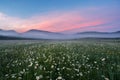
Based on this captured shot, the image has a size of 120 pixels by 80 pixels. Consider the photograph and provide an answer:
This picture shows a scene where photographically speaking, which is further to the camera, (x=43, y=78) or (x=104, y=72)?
(x=104, y=72)

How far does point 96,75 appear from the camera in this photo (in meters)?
8.65

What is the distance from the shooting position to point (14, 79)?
8383mm

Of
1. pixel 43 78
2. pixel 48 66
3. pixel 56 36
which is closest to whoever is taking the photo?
pixel 43 78

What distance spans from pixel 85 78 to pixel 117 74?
109 cm

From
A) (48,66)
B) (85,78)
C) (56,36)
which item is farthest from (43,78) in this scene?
(56,36)

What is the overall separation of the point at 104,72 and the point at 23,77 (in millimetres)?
2740

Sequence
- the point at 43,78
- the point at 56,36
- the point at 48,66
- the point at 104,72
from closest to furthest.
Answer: the point at 43,78, the point at 104,72, the point at 48,66, the point at 56,36

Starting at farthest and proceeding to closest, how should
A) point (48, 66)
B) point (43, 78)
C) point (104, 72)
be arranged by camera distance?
point (48, 66) < point (104, 72) < point (43, 78)

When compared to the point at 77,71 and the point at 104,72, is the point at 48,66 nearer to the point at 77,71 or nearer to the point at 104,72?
the point at 77,71

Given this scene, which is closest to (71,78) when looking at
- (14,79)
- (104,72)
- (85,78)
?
(85,78)

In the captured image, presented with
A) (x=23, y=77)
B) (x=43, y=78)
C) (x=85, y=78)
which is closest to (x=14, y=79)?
(x=23, y=77)

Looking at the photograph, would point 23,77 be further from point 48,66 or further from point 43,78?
point 48,66

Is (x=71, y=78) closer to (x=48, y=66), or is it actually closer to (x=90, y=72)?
(x=90, y=72)

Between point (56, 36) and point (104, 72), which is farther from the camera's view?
point (56, 36)
